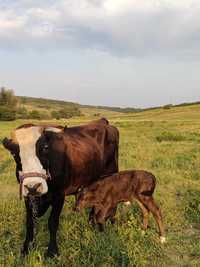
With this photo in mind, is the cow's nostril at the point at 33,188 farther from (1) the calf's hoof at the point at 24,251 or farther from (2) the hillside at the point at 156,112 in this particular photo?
(2) the hillside at the point at 156,112

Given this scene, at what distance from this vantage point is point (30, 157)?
5145mm

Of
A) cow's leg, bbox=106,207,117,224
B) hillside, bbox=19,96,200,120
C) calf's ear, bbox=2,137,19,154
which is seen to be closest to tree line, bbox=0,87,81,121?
hillside, bbox=19,96,200,120

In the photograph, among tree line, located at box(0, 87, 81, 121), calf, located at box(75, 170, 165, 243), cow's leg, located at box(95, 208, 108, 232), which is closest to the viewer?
cow's leg, located at box(95, 208, 108, 232)

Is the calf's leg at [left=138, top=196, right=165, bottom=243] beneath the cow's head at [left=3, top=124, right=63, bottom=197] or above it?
beneath

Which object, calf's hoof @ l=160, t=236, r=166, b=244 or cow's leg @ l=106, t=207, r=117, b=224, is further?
cow's leg @ l=106, t=207, r=117, b=224

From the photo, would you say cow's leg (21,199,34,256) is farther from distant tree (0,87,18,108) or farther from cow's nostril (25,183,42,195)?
distant tree (0,87,18,108)

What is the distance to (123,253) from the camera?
5516mm

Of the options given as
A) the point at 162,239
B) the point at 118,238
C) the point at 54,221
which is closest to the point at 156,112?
the point at 162,239

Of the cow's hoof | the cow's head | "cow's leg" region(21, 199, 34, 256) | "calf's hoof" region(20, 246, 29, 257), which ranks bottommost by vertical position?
"calf's hoof" region(20, 246, 29, 257)

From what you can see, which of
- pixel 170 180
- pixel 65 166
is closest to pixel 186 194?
pixel 170 180

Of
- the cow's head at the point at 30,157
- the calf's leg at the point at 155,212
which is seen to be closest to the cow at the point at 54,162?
the cow's head at the point at 30,157

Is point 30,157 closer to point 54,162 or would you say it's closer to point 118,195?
point 54,162

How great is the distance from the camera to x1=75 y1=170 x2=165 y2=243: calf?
21.7 feet

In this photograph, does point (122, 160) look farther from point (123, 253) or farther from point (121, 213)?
point (123, 253)
